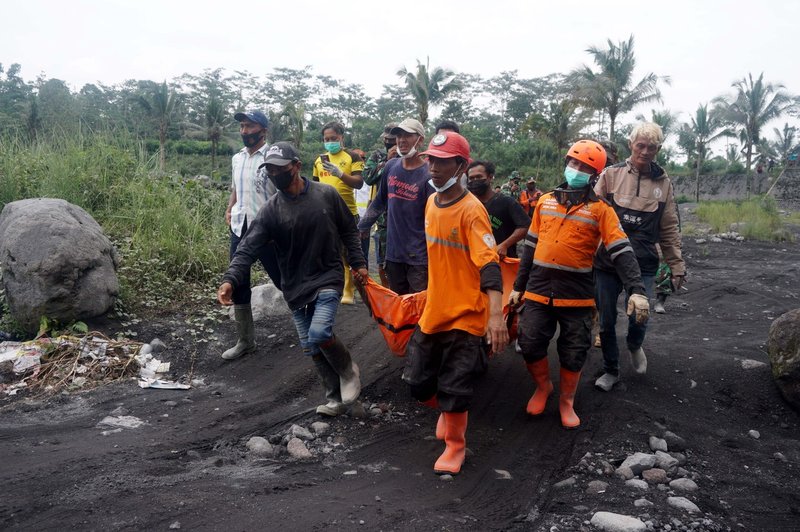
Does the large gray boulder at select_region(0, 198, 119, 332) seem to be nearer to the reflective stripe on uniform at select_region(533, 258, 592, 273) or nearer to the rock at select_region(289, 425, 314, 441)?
the rock at select_region(289, 425, 314, 441)

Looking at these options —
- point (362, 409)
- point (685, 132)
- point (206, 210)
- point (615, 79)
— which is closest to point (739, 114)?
point (685, 132)

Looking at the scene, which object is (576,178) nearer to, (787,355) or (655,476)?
(655,476)

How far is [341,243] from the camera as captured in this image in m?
4.64

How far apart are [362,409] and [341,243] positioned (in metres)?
1.25

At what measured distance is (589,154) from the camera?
428 centimetres

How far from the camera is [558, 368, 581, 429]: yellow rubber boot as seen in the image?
14.5ft

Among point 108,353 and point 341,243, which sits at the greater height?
point 341,243

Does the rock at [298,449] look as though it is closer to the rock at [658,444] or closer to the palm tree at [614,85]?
the rock at [658,444]

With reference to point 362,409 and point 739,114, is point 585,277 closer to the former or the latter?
point 362,409

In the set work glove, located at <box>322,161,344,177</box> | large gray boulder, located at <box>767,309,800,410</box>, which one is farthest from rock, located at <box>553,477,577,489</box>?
work glove, located at <box>322,161,344,177</box>

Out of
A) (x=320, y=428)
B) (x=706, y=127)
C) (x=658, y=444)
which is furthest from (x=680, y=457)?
(x=706, y=127)

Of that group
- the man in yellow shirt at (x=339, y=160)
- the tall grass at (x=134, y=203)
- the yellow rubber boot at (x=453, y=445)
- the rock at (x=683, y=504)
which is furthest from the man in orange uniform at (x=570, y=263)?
the tall grass at (x=134, y=203)

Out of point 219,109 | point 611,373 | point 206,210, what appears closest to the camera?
point 611,373

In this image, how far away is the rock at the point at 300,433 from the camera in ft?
13.9
